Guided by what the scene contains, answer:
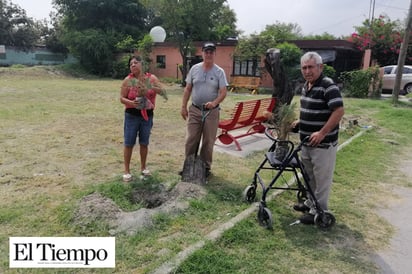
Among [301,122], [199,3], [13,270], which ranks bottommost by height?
[13,270]

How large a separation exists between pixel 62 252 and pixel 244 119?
489 cm

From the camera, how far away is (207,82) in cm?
436

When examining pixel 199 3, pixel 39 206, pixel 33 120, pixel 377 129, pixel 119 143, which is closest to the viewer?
pixel 39 206

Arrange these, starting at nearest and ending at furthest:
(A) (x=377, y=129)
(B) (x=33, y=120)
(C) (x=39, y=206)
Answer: (C) (x=39, y=206), (B) (x=33, y=120), (A) (x=377, y=129)

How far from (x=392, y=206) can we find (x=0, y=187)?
496 cm

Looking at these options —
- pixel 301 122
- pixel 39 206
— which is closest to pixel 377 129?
pixel 301 122

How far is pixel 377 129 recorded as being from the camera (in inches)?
358

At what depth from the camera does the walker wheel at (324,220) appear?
11.2 feet

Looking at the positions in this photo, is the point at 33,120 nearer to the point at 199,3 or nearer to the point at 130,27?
the point at 199,3

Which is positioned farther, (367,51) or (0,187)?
(367,51)

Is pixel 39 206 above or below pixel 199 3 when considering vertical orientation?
below

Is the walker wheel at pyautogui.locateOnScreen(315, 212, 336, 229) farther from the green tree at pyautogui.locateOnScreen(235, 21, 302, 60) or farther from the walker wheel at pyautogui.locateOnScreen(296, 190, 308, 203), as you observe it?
the green tree at pyautogui.locateOnScreen(235, 21, 302, 60)

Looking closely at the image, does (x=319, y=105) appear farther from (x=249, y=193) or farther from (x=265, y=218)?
(x=249, y=193)

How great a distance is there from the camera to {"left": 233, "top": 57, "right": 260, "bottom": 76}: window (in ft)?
67.7
